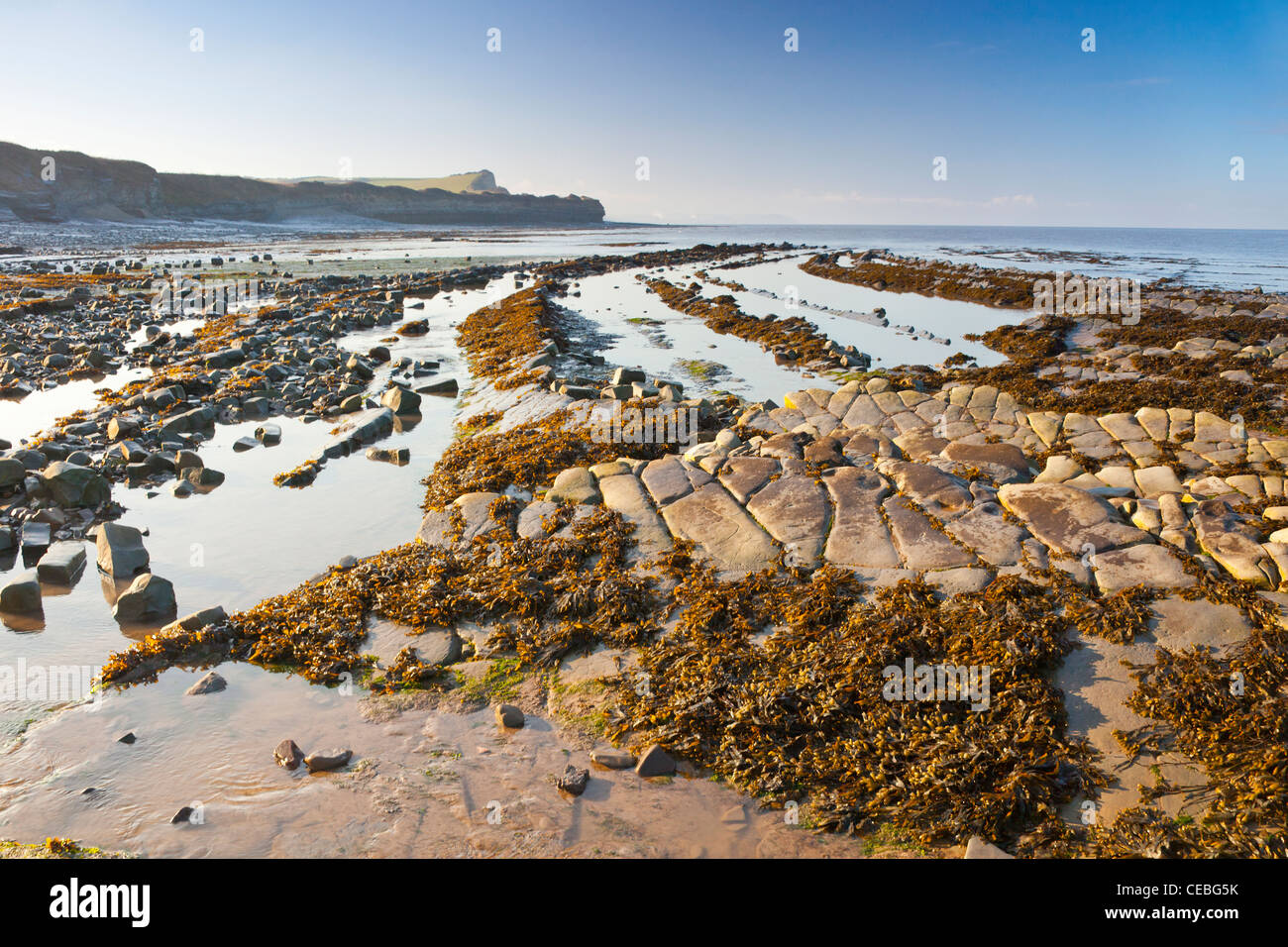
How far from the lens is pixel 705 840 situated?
400cm

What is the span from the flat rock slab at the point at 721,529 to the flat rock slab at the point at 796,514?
0.17m

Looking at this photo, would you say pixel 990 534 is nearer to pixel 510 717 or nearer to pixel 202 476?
pixel 510 717

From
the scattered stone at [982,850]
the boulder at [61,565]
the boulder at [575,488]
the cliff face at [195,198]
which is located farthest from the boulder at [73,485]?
the cliff face at [195,198]

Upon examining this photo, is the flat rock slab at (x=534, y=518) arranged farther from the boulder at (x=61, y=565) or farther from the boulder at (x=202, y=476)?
the boulder at (x=202, y=476)

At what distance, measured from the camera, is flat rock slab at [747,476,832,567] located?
6.83 meters

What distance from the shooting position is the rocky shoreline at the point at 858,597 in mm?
4273

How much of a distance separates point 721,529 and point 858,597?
1.81m

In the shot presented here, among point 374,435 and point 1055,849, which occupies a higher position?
point 374,435

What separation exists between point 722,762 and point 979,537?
3936 mm

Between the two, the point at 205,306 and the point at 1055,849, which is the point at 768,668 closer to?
the point at 1055,849

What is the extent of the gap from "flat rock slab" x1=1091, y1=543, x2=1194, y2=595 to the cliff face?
3885 inches

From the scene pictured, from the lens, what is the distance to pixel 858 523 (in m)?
7.11

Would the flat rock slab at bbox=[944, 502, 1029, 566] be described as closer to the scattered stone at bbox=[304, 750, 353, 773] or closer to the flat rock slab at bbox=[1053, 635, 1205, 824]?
A: the flat rock slab at bbox=[1053, 635, 1205, 824]

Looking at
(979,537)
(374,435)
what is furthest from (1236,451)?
(374,435)
